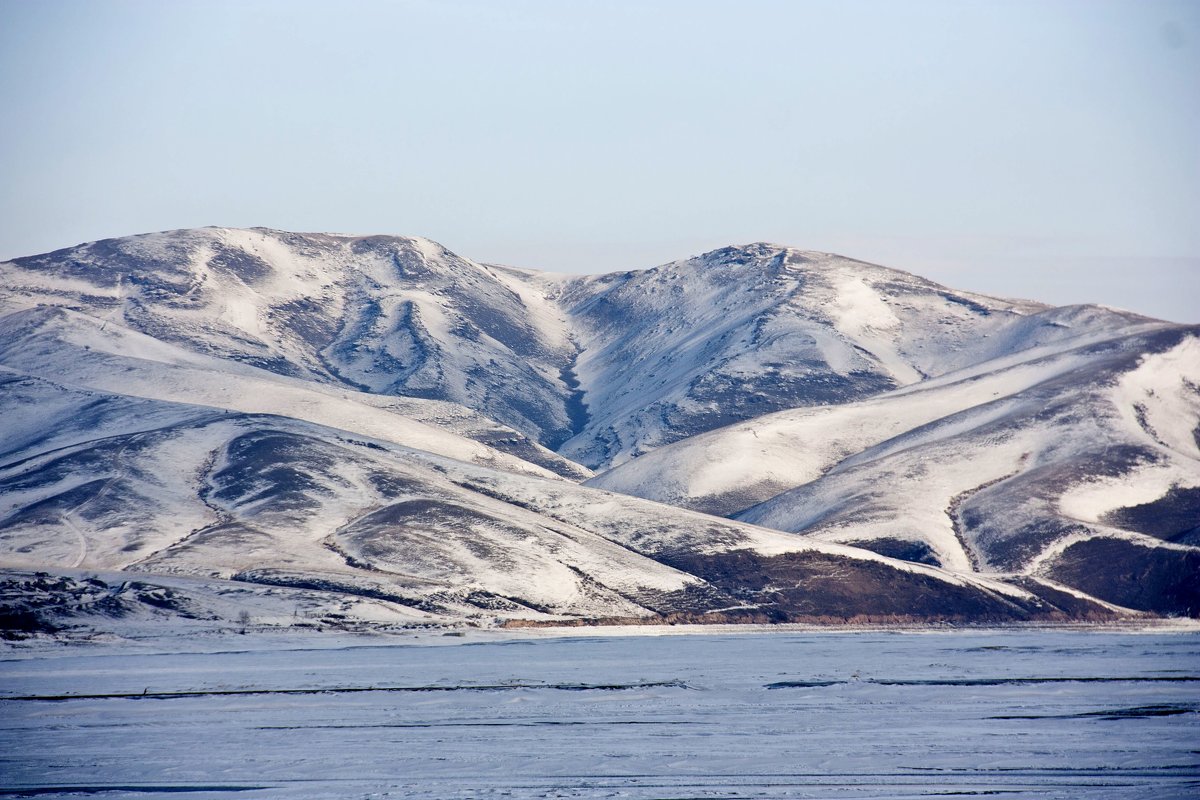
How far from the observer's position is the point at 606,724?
185 feet

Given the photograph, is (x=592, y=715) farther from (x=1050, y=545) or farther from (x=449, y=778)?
(x=1050, y=545)

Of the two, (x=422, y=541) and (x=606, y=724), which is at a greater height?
(x=422, y=541)

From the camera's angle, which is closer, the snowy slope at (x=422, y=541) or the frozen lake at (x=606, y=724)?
the frozen lake at (x=606, y=724)

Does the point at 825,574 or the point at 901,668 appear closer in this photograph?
the point at 901,668

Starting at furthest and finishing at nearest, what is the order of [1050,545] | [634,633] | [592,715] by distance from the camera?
[1050,545] → [634,633] → [592,715]

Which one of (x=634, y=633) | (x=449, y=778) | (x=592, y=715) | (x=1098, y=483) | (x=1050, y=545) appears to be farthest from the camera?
(x=1098, y=483)

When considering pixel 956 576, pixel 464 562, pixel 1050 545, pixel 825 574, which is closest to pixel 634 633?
pixel 464 562

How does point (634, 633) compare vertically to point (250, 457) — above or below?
below

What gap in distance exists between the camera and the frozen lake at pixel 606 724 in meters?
44.3

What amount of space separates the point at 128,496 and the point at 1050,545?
107 m

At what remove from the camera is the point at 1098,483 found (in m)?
Result: 177

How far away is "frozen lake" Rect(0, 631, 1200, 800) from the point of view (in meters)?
44.3

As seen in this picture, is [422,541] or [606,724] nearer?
[606,724]

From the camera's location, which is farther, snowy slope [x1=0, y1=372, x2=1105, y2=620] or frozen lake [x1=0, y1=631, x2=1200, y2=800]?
snowy slope [x1=0, y1=372, x2=1105, y2=620]
